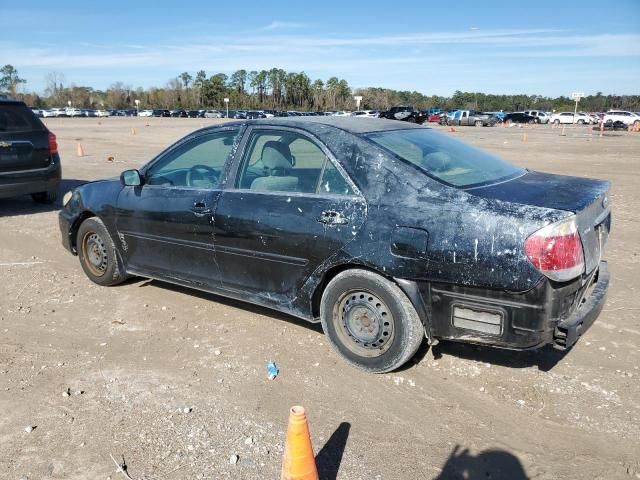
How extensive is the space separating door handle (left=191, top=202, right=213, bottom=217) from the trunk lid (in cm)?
203

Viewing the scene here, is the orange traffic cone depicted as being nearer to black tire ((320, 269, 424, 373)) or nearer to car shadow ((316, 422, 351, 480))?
car shadow ((316, 422, 351, 480))

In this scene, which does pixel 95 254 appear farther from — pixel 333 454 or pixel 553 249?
pixel 553 249

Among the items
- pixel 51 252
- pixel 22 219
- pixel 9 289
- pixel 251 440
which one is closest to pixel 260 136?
pixel 251 440

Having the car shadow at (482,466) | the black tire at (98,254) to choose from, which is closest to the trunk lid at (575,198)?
the car shadow at (482,466)

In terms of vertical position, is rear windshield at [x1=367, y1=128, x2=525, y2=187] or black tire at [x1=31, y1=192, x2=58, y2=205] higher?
rear windshield at [x1=367, y1=128, x2=525, y2=187]

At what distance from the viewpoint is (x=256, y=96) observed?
121562 millimetres

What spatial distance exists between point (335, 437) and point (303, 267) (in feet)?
4.01

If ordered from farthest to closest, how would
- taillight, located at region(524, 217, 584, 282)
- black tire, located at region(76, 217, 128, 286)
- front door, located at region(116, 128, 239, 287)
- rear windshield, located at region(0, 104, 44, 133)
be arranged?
1. rear windshield, located at region(0, 104, 44, 133)
2. black tire, located at region(76, 217, 128, 286)
3. front door, located at region(116, 128, 239, 287)
4. taillight, located at region(524, 217, 584, 282)

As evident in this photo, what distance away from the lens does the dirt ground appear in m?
2.80

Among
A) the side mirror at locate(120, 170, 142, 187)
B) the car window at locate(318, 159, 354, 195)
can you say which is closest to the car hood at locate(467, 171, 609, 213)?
the car window at locate(318, 159, 354, 195)

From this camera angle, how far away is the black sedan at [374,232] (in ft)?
9.98

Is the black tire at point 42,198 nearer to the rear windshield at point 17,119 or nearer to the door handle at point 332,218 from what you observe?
the rear windshield at point 17,119

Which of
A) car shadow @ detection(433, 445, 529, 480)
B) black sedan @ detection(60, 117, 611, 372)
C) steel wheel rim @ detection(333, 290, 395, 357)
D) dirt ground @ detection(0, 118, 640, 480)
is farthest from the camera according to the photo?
steel wheel rim @ detection(333, 290, 395, 357)

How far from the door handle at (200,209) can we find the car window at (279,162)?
1.08ft
